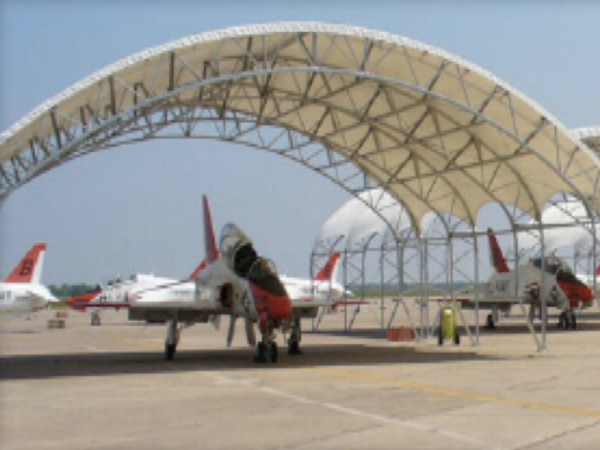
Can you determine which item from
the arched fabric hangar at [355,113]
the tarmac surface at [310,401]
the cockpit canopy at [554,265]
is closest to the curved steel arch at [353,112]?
the arched fabric hangar at [355,113]

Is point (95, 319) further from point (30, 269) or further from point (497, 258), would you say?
point (497, 258)

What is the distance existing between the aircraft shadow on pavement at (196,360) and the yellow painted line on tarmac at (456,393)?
2122mm

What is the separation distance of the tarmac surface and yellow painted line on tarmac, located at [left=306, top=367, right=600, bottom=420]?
0.07ft

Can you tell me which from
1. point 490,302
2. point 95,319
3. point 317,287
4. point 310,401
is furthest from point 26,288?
point 310,401

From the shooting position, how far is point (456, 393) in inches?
497

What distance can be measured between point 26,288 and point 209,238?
75.1ft

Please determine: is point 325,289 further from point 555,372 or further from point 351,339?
point 555,372

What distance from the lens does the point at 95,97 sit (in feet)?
58.2

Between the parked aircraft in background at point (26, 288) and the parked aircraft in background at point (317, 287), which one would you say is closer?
the parked aircraft in background at point (26, 288)

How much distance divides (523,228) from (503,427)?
13.1 m

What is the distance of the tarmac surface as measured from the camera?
884 cm

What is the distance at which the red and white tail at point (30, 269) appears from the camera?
1730 inches

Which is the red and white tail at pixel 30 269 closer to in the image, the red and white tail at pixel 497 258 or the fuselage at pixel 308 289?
the fuselage at pixel 308 289

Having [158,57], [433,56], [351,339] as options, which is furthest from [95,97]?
[351,339]
